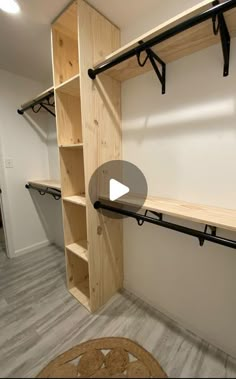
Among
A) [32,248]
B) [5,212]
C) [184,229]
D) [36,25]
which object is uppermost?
[36,25]

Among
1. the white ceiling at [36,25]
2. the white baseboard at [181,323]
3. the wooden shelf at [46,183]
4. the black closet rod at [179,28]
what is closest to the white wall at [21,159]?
the wooden shelf at [46,183]

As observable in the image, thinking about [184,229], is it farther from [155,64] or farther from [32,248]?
[32,248]

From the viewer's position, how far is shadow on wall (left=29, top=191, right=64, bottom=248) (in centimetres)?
238

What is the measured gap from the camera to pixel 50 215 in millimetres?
2504

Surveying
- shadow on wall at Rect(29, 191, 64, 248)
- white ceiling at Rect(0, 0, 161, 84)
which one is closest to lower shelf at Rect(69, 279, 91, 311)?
shadow on wall at Rect(29, 191, 64, 248)

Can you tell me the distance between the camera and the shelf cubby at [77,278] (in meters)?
1.56

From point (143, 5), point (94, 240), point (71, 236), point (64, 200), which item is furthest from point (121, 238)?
point (143, 5)

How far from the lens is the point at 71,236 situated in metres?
1.61

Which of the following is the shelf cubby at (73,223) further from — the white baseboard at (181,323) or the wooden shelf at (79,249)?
the white baseboard at (181,323)

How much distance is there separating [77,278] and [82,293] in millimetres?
148
